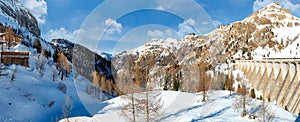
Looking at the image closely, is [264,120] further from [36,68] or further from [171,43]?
[36,68]

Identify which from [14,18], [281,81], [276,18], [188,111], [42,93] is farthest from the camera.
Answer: [276,18]

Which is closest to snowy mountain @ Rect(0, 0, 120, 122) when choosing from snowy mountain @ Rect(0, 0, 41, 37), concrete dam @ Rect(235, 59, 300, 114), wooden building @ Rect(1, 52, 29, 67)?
wooden building @ Rect(1, 52, 29, 67)

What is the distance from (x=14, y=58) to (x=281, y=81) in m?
32.3

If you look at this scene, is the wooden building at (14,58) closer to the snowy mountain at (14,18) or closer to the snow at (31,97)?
the snow at (31,97)

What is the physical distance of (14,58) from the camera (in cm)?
2555

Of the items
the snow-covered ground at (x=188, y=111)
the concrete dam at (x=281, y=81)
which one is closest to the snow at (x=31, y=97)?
A: the snow-covered ground at (x=188, y=111)

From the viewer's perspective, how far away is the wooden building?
24750mm

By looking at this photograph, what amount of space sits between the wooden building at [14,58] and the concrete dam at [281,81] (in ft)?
96.8

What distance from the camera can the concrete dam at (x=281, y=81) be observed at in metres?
23.6

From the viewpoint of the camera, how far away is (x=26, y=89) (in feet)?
66.7

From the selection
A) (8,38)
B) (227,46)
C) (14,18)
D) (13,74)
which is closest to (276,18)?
(227,46)

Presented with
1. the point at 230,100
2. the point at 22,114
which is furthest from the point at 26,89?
the point at 230,100

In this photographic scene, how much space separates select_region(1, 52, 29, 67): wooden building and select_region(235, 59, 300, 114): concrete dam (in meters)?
29.5

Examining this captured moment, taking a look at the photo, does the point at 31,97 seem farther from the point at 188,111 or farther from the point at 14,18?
the point at 14,18
